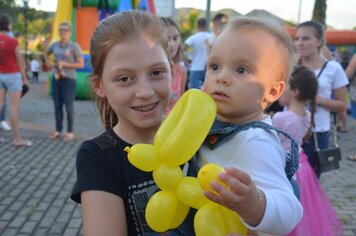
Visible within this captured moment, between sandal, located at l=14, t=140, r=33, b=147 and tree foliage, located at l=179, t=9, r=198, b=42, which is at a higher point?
tree foliage, located at l=179, t=9, r=198, b=42

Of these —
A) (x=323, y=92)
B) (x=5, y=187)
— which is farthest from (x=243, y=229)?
(x=5, y=187)

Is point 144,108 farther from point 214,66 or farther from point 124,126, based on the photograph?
point 214,66

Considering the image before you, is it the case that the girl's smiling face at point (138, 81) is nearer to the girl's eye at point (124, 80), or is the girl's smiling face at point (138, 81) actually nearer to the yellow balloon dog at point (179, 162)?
the girl's eye at point (124, 80)

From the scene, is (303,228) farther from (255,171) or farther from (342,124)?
(342,124)

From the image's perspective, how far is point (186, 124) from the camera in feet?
4.13

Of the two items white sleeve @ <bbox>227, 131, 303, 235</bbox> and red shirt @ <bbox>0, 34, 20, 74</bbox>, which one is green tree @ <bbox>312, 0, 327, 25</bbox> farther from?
white sleeve @ <bbox>227, 131, 303, 235</bbox>

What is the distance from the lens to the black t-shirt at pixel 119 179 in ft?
4.76

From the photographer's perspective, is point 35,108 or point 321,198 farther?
point 35,108

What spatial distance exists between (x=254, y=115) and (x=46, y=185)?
4.33 meters

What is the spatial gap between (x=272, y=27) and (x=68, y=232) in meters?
3.16

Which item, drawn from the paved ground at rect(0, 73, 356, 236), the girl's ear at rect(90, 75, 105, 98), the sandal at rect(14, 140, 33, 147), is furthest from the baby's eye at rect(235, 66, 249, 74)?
the sandal at rect(14, 140, 33, 147)

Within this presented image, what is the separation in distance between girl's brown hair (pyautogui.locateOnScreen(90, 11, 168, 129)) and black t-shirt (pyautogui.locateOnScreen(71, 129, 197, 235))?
0.30 metres

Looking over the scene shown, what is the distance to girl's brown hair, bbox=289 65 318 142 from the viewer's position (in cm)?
359

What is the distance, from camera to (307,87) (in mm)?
3592
